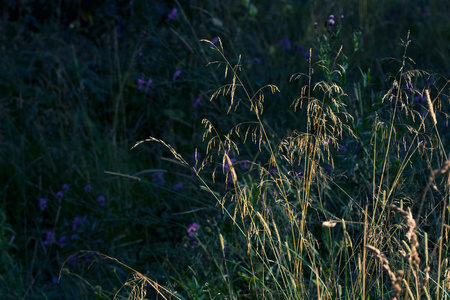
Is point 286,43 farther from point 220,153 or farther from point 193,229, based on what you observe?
point 193,229

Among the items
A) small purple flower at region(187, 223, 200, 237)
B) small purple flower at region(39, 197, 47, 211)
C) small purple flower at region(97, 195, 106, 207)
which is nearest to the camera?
small purple flower at region(187, 223, 200, 237)

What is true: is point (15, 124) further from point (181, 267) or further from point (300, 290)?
point (300, 290)

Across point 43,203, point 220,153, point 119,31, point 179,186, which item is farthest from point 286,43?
point 43,203

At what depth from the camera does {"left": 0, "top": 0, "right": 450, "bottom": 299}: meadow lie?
1893mm

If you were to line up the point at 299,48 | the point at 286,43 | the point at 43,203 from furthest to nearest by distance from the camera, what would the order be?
the point at 286,43 → the point at 299,48 → the point at 43,203

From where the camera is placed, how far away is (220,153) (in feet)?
9.50

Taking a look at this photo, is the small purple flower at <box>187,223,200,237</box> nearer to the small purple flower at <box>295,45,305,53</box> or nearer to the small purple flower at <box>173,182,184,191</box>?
the small purple flower at <box>173,182,184,191</box>

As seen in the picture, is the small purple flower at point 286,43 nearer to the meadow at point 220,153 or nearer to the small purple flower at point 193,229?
the meadow at point 220,153

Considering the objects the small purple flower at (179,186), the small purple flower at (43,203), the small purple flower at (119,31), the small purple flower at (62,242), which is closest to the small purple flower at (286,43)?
the small purple flower at (119,31)

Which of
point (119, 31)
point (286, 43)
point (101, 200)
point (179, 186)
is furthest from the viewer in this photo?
point (119, 31)

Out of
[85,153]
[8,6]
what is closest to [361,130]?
[85,153]

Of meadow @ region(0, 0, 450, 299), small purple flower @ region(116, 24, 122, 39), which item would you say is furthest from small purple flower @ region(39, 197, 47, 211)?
small purple flower @ region(116, 24, 122, 39)

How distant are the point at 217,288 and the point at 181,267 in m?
0.33

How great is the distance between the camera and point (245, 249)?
235 centimetres
